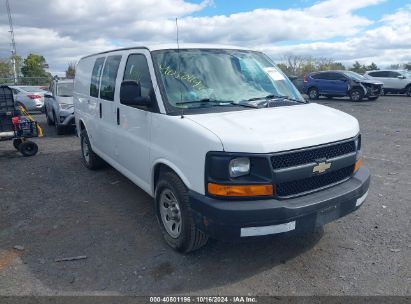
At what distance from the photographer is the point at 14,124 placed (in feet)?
27.1

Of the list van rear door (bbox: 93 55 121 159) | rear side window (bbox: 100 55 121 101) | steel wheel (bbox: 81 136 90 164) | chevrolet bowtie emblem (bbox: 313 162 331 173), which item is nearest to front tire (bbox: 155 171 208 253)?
chevrolet bowtie emblem (bbox: 313 162 331 173)

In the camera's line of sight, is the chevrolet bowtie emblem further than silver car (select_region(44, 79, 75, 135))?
No

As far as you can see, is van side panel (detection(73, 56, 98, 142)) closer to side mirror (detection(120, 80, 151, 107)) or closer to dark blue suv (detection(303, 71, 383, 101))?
side mirror (detection(120, 80, 151, 107))

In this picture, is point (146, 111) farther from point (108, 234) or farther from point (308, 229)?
point (308, 229)

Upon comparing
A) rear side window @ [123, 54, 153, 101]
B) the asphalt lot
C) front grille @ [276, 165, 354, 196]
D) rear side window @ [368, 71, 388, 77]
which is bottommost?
the asphalt lot

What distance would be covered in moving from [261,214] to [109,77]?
3.37 metres

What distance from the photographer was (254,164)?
117 inches

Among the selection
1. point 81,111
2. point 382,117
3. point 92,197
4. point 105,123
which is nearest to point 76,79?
point 81,111

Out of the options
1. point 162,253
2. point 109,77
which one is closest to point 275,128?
point 162,253

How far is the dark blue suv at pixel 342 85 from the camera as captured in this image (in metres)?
19.4

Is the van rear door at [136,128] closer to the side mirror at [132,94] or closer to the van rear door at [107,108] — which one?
the side mirror at [132,94]

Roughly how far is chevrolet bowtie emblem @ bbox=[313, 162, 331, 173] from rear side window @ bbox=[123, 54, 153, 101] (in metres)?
1.92

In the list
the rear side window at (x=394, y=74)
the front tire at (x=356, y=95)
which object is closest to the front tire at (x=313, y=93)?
the front tire at (x=356, y=95)

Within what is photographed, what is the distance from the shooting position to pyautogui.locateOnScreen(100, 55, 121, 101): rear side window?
501 cm
